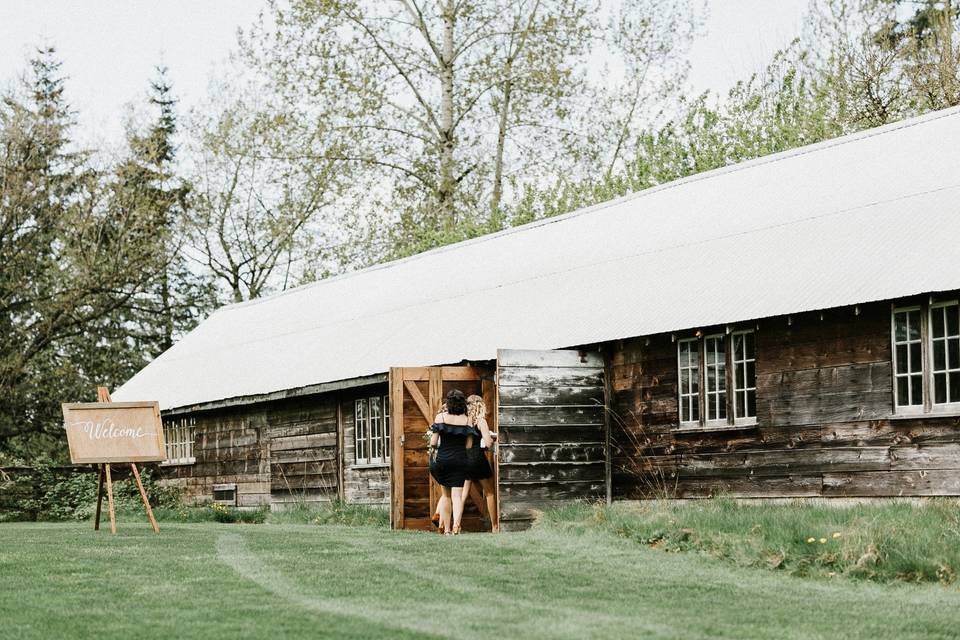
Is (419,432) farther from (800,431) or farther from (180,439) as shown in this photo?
(180,439)

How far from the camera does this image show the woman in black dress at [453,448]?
52.9 ft

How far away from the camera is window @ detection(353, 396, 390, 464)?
2178 centimetres

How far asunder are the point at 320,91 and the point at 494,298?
15.7 metres

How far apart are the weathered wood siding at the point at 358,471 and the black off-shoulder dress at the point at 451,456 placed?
5120mm

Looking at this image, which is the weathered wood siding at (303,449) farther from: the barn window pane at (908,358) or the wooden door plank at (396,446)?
the barn window pane at (908,358)

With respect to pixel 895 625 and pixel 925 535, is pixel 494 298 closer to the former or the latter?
pixel 925 535

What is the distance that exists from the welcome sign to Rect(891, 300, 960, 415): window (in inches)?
328

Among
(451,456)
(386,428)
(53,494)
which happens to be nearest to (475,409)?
(451,456)

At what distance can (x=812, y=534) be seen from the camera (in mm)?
11820

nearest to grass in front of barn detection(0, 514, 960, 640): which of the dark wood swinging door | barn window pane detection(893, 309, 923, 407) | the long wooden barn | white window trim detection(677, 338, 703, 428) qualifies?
the long wooden barn

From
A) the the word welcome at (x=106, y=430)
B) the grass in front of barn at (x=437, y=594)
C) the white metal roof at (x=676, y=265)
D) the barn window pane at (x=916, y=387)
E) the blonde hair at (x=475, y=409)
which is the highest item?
the white metal roof at (x=676, y=265)

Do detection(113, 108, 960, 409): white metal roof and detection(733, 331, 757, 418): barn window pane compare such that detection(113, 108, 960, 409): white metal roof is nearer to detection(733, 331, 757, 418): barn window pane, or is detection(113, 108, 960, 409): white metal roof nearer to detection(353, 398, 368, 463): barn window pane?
detection(733, 331, 757, 418): barn window pane

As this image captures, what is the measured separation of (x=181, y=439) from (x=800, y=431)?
56.2 ft

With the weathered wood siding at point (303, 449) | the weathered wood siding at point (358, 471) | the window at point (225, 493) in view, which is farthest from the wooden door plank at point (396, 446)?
the window at point (225, 493)
